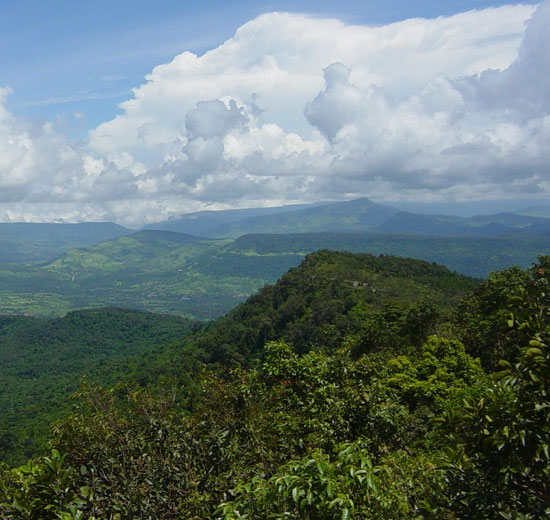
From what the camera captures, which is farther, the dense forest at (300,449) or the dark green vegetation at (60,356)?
the dark green vegetation at (60,356)

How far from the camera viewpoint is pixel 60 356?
127m

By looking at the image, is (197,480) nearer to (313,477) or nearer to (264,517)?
(264,517)

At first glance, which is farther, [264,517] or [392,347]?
[392,347]

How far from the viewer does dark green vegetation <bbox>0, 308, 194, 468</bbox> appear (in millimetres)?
69125

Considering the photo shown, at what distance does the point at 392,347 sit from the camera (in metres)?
35.7

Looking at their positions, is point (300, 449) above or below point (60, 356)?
above

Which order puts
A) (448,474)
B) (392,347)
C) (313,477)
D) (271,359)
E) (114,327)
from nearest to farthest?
(313,477) → (448,474) → (271,359) → (392,347) → (114,327)

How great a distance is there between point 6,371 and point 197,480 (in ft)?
433

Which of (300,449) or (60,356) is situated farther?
(60,356)

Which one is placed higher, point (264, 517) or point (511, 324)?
point (511, 324)

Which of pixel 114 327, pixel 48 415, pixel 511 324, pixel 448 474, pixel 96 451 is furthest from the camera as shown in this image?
pixel 114 327

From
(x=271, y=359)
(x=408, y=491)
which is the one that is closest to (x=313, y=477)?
(x=408, y=491)

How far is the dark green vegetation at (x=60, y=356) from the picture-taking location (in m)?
69.1

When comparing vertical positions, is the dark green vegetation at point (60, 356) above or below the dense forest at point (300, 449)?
below
